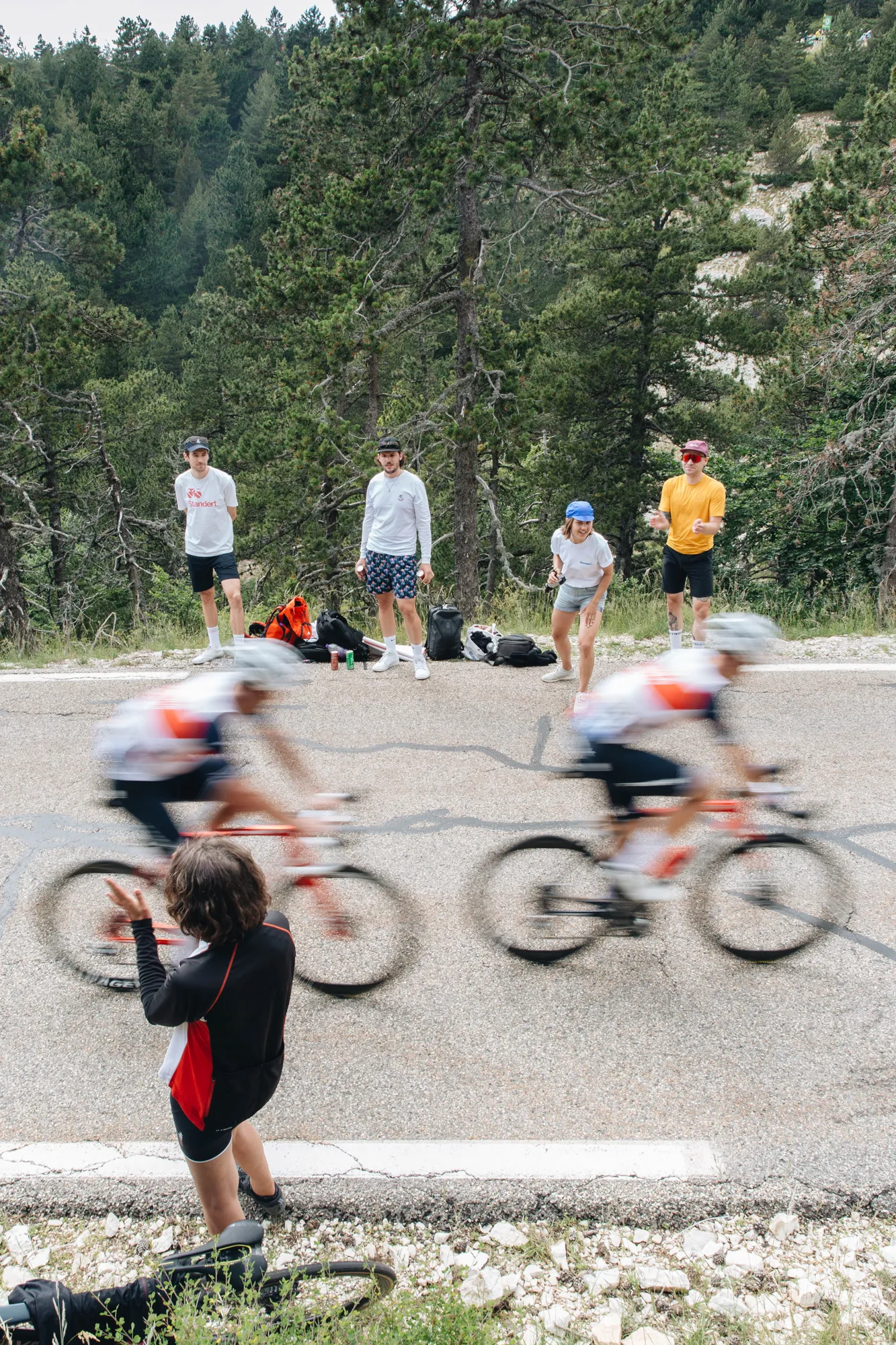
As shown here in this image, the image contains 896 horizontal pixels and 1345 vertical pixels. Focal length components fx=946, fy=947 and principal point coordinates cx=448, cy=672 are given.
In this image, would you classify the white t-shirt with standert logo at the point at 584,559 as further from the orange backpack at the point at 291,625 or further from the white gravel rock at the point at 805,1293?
the white gravel rock at the point at 805,1293

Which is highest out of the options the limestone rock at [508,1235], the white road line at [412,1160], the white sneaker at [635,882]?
the white sneaker at [635,882]

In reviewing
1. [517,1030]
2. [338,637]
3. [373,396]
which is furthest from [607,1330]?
[373,396]

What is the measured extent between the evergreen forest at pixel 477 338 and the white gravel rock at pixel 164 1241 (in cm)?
901

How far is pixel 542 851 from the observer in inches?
175

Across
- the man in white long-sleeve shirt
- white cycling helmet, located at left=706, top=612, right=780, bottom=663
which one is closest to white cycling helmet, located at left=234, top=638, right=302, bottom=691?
white cycling helmet, located at left=706, top=612, right=780, bottom=663

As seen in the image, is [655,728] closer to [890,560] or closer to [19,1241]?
[19,1241]

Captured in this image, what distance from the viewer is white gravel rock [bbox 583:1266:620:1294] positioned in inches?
118

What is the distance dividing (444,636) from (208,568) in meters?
2.33

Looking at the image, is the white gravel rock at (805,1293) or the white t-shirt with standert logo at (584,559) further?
the white t-shirt with standert logo at (584,559)

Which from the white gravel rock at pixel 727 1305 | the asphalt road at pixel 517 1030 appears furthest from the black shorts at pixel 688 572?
the white gravel rock at pixel 727 1305

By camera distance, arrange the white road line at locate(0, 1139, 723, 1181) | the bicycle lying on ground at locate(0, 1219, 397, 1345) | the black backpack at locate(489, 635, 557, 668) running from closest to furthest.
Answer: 1. the bicycle lying on ground at locate(0, 1219, 397, 1345)
2. the white road line at locate(0, 1139, 723, 1181)
3. the black backpack at locate(489, 635, 557, 668)

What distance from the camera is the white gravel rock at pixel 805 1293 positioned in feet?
9.50

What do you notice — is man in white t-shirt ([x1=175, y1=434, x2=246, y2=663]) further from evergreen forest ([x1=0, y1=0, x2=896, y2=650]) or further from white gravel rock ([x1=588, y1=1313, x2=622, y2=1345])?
white gravel rock ([x1=588, y1=1313, x2=622, y2=1345])

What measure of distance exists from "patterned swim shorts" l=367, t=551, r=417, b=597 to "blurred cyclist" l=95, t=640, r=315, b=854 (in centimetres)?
415
